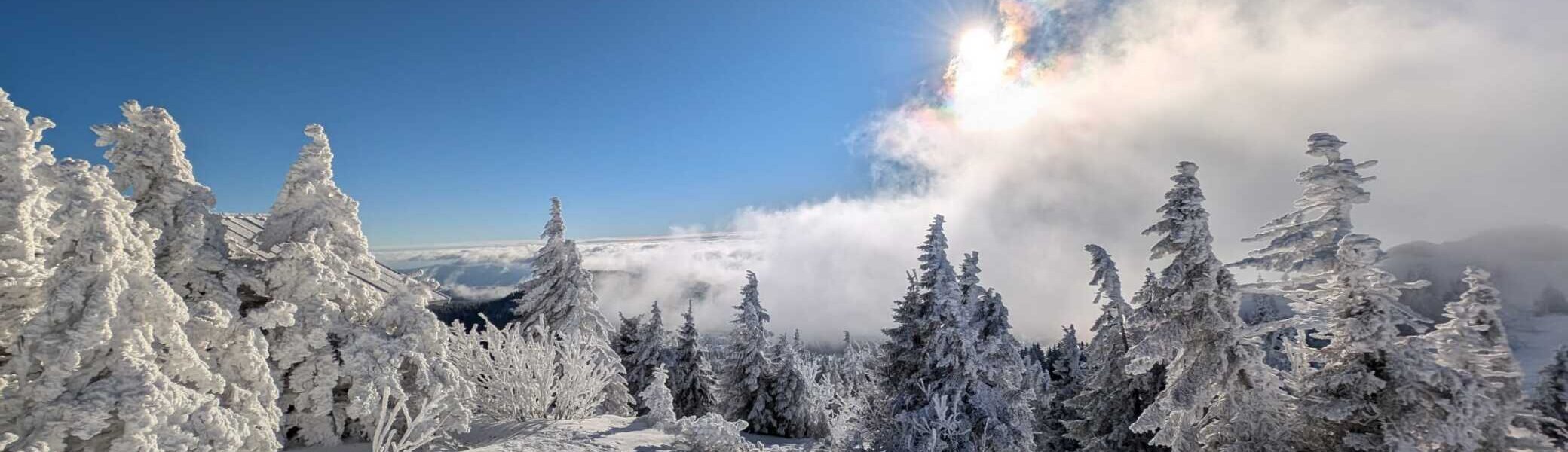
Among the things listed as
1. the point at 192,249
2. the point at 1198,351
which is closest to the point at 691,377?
the point at 192,249

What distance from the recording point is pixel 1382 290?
8930 mm

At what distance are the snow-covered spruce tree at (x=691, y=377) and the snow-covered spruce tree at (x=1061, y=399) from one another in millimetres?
17242

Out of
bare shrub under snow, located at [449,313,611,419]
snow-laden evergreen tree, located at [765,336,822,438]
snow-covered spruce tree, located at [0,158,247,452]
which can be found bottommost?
snow-laden evergreen tree, located at [765,336,822,438]

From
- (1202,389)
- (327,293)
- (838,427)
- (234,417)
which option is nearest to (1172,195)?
(1202,389)

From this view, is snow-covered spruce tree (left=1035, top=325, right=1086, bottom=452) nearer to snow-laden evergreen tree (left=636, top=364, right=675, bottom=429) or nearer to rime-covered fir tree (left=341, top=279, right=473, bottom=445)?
snow-laden evergreen tree (left=636, top=364, right=675, bottom=429)

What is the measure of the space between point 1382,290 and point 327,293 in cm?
1707

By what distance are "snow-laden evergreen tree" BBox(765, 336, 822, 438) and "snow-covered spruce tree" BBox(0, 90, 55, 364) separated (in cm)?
2422

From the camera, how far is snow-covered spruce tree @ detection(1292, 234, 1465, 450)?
8.43m

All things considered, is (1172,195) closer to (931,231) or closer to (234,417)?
(931,231)

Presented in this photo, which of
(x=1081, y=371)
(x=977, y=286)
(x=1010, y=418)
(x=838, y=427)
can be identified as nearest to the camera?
(x=1010, y=418)

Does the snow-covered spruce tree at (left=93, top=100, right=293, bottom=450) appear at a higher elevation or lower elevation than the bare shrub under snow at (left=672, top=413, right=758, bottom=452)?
higher

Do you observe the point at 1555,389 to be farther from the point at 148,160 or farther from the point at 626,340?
the point at 626,340

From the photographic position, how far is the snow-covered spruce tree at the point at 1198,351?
985 centimetres

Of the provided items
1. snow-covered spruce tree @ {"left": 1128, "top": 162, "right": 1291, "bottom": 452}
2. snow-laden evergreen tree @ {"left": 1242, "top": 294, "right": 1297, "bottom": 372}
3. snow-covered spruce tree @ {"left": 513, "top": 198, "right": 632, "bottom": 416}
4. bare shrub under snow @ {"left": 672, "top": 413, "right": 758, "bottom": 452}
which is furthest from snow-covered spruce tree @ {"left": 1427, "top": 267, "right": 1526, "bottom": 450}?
snow-covered spruce tree @ {"left": 513, "top": 198, "right": 632, "bottom": 416}
